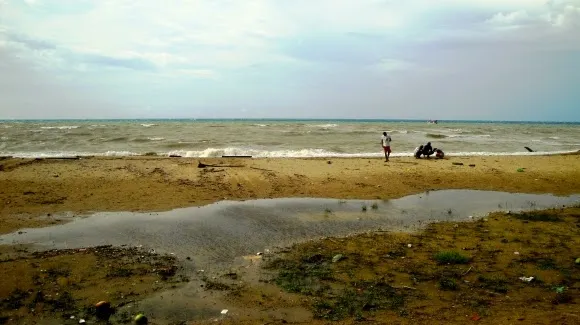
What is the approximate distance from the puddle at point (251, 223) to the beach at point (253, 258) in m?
0.44

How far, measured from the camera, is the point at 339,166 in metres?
18.2

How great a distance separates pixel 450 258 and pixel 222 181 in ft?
31.5

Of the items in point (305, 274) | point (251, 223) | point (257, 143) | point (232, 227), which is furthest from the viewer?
point (257, 143)

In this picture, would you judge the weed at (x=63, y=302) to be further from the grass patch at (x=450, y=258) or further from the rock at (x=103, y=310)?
the grass patch at (x=450, y=258)

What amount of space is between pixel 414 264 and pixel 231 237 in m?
3.95

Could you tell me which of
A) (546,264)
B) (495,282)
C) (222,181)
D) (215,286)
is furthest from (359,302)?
(222,181)


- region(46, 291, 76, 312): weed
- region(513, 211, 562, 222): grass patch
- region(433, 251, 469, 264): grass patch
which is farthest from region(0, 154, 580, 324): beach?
region(513, 211, 562, 222): grass patch

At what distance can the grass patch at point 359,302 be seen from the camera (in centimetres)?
514

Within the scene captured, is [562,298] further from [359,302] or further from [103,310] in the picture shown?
[103,310]

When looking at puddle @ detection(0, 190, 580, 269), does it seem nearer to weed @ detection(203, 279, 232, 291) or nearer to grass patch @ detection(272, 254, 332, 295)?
weed @ detection(203, 279, 232, 291)

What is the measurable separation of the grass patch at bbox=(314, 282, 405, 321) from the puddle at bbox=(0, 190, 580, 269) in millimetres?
2365

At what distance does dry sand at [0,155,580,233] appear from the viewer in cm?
1160

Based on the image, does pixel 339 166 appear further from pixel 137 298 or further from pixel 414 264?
pixel 137 298

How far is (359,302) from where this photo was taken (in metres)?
5.43
